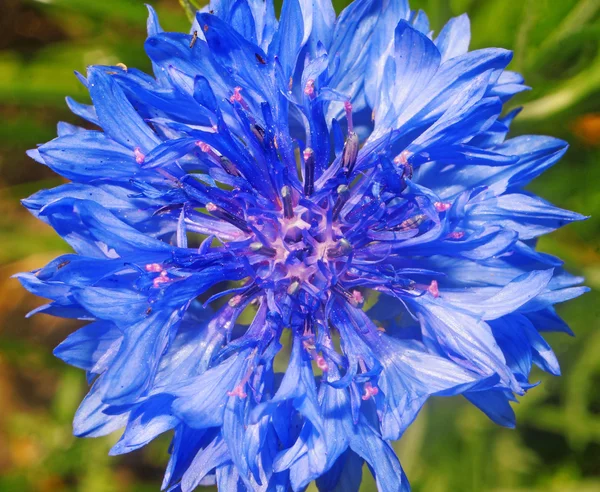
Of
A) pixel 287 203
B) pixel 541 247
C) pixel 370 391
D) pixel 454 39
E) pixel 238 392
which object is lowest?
pixel 541 247

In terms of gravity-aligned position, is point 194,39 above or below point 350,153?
above

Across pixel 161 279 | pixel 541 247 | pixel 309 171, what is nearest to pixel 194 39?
pixel 309 171

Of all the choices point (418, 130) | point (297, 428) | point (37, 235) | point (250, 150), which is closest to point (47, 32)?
point (37, 235)

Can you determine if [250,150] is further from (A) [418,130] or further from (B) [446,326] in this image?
(B) [446,326]

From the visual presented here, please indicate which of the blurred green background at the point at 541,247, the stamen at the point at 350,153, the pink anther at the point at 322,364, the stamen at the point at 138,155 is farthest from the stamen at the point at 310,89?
the blurred green background at the point at 541,247

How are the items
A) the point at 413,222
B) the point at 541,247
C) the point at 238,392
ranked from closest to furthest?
the point at 238,392 < the point at 413,222 < the point at 541,247

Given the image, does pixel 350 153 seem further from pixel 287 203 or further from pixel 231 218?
pixel 231 218

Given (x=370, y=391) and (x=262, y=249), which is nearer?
(x=370, y=391)

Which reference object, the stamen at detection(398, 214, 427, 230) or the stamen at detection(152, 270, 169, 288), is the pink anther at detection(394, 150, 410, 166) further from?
the stamen at detection(152, 270, 169, 288)
